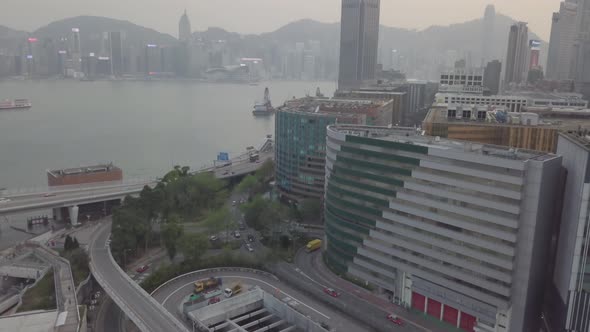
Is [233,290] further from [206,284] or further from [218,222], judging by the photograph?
[218,222]

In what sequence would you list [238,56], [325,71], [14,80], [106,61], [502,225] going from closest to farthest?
[502,225], [14,80], [106,61], [325,71], [238,56]

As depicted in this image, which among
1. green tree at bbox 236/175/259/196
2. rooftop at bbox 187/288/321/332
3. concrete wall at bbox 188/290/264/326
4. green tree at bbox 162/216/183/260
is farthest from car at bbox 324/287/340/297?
green tree at bbox 236/175/259/196

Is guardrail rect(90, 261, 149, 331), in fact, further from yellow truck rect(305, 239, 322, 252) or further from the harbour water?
the harbour water

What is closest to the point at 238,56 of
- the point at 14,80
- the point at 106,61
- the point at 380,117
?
the point at 106,61

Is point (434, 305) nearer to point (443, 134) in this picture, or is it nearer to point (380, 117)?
point (443, 134)

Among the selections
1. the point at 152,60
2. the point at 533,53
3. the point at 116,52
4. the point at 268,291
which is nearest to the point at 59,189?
the point at 268,291

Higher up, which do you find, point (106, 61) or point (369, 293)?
point (106, 61)

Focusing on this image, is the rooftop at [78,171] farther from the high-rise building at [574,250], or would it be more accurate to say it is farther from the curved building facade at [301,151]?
the high-rise building at [574,250]

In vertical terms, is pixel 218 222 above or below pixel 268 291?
above
